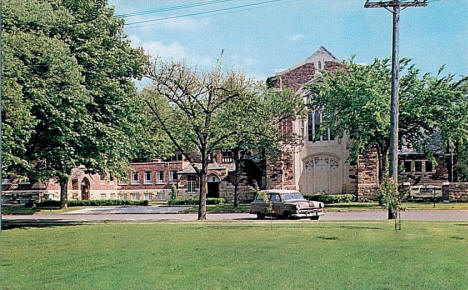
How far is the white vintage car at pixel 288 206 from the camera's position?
2866cm

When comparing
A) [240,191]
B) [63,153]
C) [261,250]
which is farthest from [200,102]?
[240,191]

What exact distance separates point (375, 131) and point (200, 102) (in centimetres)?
1306

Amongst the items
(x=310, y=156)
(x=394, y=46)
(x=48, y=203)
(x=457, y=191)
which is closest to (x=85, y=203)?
(x=48, y=203)

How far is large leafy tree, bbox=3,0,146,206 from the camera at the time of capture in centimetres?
2350

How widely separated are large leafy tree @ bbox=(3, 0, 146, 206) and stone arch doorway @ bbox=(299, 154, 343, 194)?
2319 cm

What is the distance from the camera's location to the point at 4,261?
14.3 meters

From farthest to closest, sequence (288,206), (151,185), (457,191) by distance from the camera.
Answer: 1. (151,185)
2. (457,191)
3. (288,206)

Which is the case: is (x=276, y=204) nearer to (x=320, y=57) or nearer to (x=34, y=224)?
(x=34, y=224)

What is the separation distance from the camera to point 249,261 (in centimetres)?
1277

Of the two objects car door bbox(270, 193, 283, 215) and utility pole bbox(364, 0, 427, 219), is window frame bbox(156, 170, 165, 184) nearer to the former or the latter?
car door bbox(270, 193, 283, 215)

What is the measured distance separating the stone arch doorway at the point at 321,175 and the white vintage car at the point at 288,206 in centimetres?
2043

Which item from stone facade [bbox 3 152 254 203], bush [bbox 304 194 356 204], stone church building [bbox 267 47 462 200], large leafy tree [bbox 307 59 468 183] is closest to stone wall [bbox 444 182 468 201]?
large leafy tree [bbox 307 59 468 183]

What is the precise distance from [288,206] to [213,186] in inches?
1346

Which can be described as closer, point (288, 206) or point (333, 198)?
point (288, 206)
